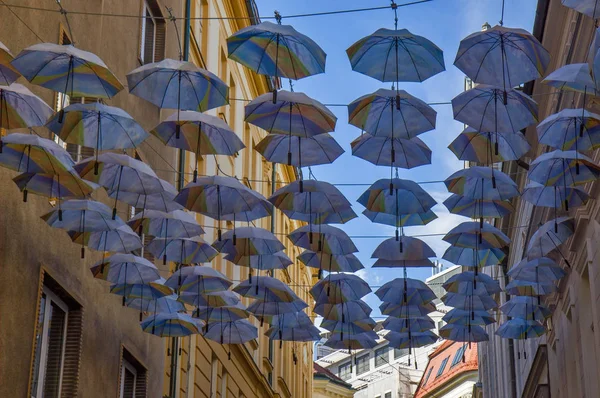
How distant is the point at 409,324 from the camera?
24.3m

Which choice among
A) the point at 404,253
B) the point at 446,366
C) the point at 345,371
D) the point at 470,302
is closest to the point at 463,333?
the point at 470,302

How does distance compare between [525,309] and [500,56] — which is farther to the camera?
[525,309]

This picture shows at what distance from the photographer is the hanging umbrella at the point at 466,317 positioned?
23.7 meters

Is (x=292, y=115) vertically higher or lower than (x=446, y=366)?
lower

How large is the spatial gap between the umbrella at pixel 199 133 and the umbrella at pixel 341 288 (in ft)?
21.2

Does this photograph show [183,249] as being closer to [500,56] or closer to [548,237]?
[548,237]

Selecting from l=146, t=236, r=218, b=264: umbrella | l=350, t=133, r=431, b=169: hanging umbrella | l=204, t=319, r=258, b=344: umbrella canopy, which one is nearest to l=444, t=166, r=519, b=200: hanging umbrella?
l=350, t=133, r=431, b=169: hanging umbrella

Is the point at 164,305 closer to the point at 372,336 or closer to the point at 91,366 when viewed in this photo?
the point at 91,366

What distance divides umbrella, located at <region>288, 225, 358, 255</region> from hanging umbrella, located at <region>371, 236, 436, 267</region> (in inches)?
25.5

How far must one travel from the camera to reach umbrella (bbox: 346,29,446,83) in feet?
50.1

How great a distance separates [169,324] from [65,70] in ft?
28.2

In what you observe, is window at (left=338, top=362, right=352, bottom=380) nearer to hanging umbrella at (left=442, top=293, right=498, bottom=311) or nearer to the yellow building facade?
the yellow building facade

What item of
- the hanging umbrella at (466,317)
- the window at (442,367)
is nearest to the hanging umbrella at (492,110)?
the hanging umbrella at (466,317)

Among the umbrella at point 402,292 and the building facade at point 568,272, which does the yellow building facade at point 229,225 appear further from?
the building facade at point 568,272
